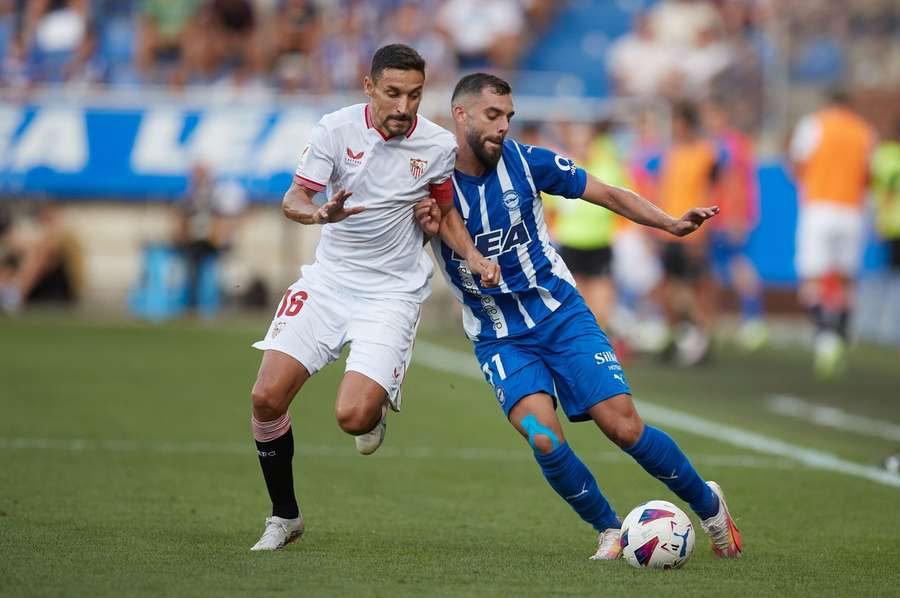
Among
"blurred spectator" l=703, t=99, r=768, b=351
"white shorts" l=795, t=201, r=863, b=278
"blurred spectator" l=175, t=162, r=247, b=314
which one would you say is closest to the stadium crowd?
"blurred spectator" l=175, t=162, r=247, b=314

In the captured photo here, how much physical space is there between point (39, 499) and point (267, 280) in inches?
555

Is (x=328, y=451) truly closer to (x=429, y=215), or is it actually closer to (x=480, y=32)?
(x=429, y=215)

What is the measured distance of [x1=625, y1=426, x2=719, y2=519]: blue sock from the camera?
646 centimetres

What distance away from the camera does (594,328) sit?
677 centimetres

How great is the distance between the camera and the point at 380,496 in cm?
824

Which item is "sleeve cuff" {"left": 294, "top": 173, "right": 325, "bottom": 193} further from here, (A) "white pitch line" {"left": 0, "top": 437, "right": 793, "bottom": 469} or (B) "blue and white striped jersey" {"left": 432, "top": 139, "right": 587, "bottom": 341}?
(A) "white pitch line" {"left": 0, "top": 437, "right": 793, "bottom": 469}

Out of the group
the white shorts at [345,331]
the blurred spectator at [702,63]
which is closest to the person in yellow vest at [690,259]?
the blurred spectator at [702,63]

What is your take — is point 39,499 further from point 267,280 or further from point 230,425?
point 267,280

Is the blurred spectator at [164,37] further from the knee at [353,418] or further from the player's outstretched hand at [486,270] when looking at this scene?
the player's outstretched hand at [486,270]

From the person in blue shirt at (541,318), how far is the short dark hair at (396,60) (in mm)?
226

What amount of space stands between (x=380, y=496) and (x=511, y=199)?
225 cm

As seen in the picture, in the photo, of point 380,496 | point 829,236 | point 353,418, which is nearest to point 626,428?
point 353,418

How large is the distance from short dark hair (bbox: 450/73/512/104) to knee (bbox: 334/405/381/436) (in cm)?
141

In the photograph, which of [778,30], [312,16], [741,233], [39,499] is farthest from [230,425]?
[778,30]
